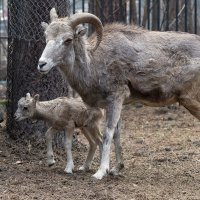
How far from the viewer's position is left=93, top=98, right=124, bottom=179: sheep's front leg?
9.39 metres

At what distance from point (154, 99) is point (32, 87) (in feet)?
7.37

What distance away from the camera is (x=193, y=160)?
36.2 ft

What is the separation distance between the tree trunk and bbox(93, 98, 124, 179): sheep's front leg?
1829 mm

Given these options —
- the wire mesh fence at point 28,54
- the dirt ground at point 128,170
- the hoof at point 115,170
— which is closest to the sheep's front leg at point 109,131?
the dirt ground at point 128,170

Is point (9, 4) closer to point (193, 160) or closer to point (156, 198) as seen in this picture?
point (193, 160)

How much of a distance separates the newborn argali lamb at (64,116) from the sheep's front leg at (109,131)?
1.91 feet

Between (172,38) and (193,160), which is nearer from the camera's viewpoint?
(172,38)

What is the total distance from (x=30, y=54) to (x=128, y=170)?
2483mm

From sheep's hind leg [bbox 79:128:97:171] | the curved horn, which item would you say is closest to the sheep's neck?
the curved horn

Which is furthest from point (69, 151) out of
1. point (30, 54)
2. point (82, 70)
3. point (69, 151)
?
point (30, 54)

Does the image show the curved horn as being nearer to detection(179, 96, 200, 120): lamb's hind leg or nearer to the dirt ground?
detection(179, 96, 200, 120): lamb's hind leg

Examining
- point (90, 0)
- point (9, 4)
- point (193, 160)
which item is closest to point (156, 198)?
point (193, 160)

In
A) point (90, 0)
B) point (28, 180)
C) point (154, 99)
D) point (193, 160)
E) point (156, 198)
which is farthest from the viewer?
point (90, 0)

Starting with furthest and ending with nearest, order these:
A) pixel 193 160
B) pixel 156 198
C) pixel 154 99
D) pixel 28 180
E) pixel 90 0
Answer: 1. pixel 90 0
2. pixel 193 160
3. pixel 154 99
4. pixel 28 180
5. pixel 156 198
